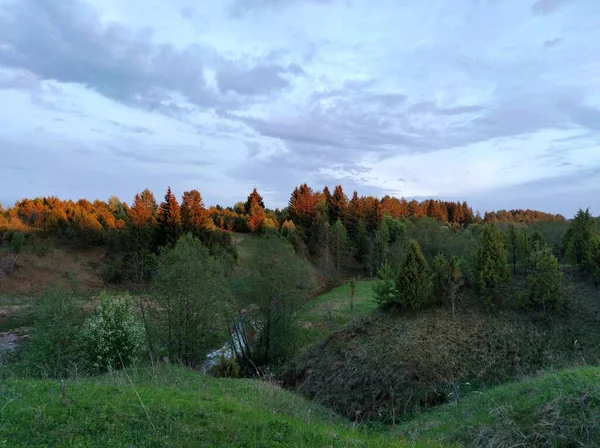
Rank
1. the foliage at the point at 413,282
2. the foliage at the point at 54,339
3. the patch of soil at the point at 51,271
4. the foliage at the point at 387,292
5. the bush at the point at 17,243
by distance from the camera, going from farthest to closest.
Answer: the bush at the point at 17,243 < the patch of soil at the point at 51,271 < the foliage at the point at 387,292 < the foliage at the point at 54,339 < the foliage at the point at 413,282

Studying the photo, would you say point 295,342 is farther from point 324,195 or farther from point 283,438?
point 324,195

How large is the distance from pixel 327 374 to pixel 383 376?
7.04 ft

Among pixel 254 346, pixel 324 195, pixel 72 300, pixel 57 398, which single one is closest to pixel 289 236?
pixel 324 195

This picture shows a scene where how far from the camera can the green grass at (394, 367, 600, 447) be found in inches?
224

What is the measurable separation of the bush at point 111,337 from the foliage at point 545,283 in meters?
15.2

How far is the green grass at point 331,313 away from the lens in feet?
69.4

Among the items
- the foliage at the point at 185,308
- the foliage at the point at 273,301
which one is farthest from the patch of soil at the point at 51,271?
the foliage at the point at 273,301

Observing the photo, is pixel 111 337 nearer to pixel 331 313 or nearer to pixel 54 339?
pixel 54 339

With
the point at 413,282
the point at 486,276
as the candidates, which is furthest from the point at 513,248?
the point at 413,282

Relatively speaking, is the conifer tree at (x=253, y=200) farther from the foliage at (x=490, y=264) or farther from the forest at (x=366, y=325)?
the foliage at (x=490, y=264)

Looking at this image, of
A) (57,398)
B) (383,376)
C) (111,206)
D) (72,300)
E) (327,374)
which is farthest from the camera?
(111,206)

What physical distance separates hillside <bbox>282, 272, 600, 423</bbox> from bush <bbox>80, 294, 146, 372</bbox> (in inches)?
272

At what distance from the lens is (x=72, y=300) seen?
16531mm

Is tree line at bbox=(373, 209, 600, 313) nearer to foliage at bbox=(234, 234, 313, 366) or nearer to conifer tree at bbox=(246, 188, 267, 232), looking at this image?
foliage at bbox=(234, 234, 313, 366)
